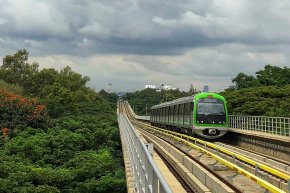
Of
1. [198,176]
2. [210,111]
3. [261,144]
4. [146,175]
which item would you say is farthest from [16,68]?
[146,175]

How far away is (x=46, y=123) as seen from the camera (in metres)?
45.7

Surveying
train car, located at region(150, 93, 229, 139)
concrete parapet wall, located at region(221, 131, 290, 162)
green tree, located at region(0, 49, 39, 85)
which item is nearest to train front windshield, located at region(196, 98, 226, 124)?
train car, located at region(150, 93, 229, 139)

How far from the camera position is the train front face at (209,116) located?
28656mm

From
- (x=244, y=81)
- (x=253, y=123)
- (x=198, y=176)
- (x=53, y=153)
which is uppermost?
(x=244, y=81)

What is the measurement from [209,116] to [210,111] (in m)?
0.43

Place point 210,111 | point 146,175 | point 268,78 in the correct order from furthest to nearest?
point 268,78
point 210,111
point 146,175

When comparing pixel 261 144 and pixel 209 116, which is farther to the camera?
pixel 209 116

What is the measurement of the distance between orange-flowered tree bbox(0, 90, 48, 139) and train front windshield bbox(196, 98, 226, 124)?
19826 mm

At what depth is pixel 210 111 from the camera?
29.1 metres

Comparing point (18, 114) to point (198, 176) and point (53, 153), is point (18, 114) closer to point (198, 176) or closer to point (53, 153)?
point (53, 153)

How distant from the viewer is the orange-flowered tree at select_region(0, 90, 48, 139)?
41875 mm

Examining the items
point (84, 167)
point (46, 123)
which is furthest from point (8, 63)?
point (84, 167)

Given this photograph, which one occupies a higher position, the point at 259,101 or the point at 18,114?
the point at 259,101

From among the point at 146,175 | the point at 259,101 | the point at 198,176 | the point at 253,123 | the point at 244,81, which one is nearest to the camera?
the point at 146,175
